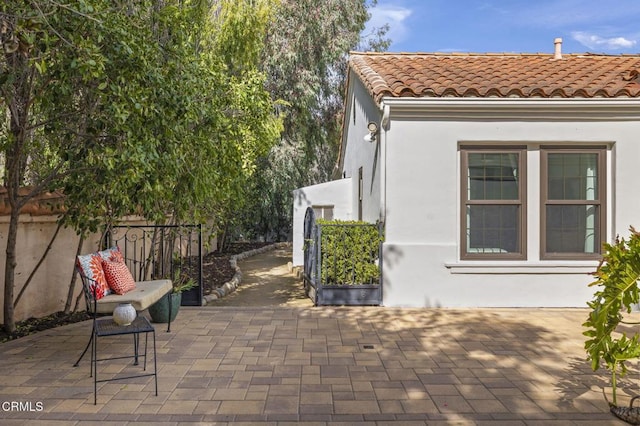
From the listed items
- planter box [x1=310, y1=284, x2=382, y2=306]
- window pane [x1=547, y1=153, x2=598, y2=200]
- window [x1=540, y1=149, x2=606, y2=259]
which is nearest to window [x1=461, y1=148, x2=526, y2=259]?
window [x1=540, y1=149, x2=606, y2=259]

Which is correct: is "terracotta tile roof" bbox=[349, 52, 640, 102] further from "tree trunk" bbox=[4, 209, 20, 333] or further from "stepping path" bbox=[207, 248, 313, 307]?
"tree trunk" bbox=[4, 209, 20, 333]

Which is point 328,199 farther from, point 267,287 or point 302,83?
point 302,83

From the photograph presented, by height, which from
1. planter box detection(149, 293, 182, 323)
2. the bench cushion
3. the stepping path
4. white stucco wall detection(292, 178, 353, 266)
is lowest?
the stepping path

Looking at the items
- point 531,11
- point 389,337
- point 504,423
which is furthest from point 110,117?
point 531,11

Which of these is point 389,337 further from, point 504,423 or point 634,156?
point 634,156

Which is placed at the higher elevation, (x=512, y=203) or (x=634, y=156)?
(x=634, y=156)

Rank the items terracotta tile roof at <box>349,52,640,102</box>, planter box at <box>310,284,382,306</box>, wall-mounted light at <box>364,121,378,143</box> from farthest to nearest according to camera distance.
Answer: wall-mounted light at <box>364,121,378,143</box> → planter box at <box>310,284,382,306</box> → terracotta tile roof at <box>349,52,640,102</box>

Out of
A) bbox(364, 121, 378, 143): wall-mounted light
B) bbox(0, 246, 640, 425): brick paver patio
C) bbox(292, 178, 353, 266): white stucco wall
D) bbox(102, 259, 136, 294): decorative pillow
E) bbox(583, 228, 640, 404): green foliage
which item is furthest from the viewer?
bbox(292, 178, 353, 266): white stucco wall

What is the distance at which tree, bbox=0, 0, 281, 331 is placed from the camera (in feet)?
16.3

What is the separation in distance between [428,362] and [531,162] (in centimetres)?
435

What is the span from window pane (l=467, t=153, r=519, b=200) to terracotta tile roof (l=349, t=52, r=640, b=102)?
1012mm

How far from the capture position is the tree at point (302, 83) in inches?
757

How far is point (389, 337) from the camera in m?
6.14

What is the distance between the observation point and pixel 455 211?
7898 millimetres
